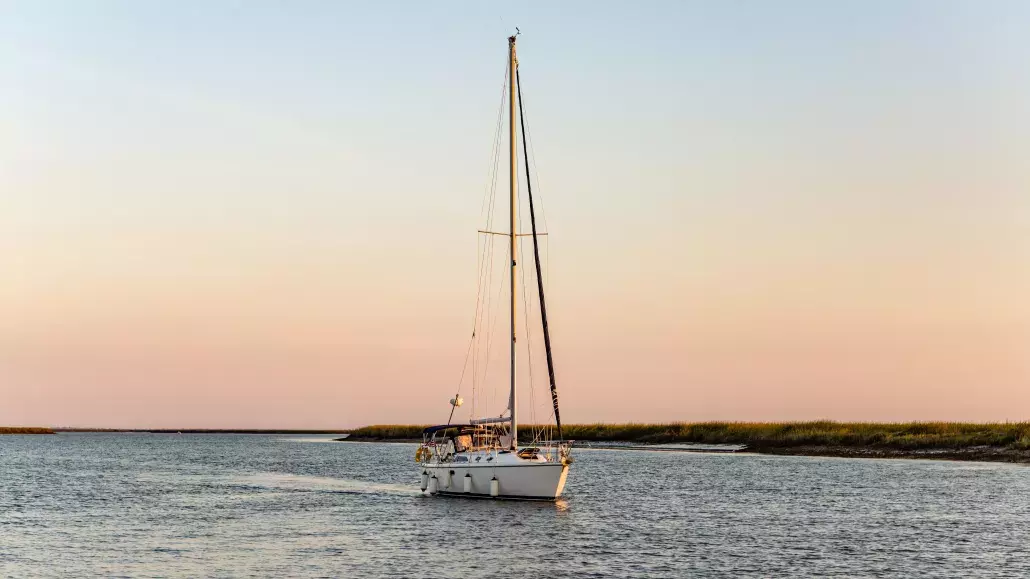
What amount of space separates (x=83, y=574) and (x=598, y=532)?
19490mm

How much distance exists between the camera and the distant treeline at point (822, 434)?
95.2 metres

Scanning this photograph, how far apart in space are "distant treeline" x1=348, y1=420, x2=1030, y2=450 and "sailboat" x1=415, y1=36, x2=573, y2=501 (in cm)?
5651

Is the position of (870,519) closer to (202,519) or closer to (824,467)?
(202,519)

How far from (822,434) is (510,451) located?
2803 inches

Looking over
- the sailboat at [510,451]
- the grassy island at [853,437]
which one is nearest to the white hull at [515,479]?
the sailboat at [510,451]

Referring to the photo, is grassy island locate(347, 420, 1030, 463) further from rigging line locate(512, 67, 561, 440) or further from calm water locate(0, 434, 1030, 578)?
rigging line locate(512, 67, 561, 440)

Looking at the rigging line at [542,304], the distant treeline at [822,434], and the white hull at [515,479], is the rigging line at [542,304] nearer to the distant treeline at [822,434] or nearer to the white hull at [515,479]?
the white hull at [515,479]

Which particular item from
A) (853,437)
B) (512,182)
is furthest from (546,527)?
(853,437)

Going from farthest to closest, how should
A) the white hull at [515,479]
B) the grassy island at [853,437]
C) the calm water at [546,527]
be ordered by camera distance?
the grassy island at [853,437] < the white hull at [515,479] < the calm water at [546,527]

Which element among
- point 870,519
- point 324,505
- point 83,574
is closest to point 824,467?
point 870,519

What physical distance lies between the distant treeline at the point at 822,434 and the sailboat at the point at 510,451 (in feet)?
185

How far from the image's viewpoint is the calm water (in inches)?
1310

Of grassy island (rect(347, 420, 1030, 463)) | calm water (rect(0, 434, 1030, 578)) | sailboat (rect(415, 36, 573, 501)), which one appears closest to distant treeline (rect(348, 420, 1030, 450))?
grassy island (rect(347, 420, 1030, 463))

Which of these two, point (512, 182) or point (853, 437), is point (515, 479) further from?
point (853, 437)
